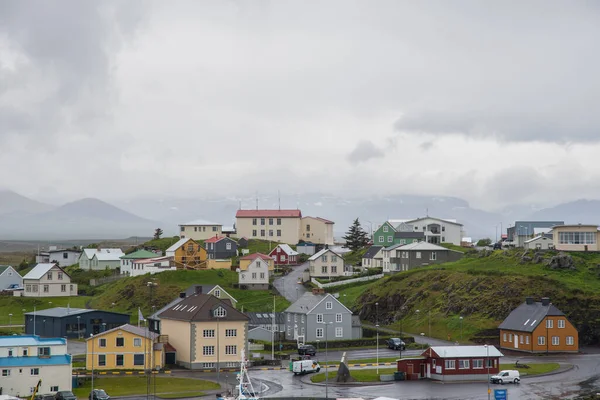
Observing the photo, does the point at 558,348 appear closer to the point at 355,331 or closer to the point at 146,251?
the point at 355,331

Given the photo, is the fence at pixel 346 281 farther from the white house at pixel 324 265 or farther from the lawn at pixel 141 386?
the lawn at pixel 141 386

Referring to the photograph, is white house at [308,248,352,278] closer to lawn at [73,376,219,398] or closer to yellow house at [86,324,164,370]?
yellow house at [86,324,164,370]

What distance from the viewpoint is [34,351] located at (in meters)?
62.8

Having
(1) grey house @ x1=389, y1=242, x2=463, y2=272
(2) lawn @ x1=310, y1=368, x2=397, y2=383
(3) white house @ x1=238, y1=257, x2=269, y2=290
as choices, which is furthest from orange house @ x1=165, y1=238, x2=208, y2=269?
(2) lawn @ x1=310, y1=368, x2=397, y2=383

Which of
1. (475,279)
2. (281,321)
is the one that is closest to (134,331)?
(281,321)

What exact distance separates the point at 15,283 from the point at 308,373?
76.0 meters

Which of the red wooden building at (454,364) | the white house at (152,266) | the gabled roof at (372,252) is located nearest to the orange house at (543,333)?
the red wooden building at (454,364)

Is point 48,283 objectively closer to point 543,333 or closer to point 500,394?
point 543,333

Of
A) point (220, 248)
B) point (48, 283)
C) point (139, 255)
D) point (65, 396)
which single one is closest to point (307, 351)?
point (65, 396)

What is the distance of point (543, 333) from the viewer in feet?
271

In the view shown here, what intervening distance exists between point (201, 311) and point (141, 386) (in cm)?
1300

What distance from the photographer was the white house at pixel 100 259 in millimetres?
142750

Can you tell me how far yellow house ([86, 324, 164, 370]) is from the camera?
2820 inches

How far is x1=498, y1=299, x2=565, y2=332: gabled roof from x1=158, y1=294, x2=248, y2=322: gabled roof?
26774mm
